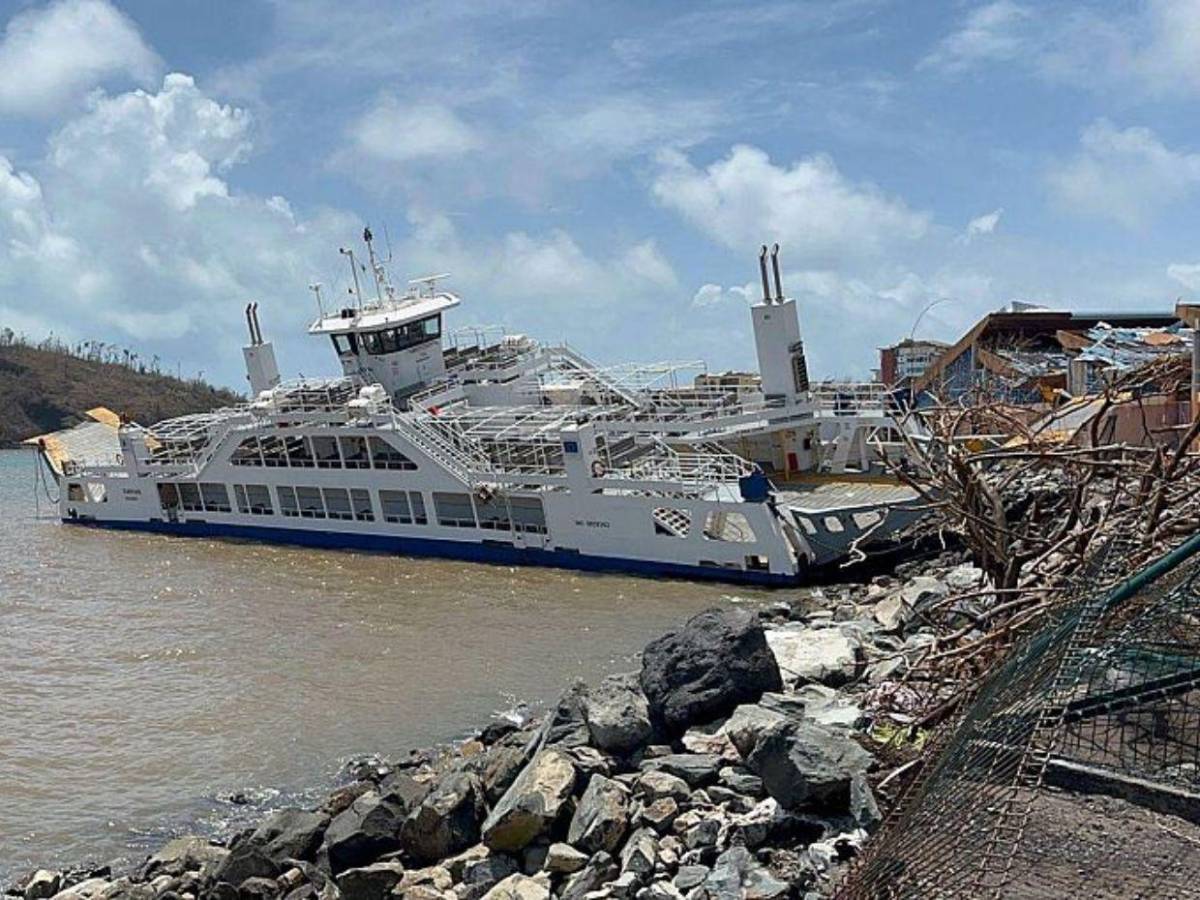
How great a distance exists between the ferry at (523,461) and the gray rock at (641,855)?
10.5 metres

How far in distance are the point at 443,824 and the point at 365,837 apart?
0.78m

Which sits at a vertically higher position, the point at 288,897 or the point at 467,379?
the point at 467,379

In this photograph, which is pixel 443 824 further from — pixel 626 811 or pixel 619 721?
pixel 626 811

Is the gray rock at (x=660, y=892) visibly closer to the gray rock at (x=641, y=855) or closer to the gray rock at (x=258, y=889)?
the gray rock at (x=641, y=855)

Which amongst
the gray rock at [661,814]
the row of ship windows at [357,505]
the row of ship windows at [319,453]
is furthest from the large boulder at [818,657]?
the row of ship windows at [319,453]

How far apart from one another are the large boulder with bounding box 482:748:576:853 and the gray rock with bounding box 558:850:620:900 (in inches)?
26.9

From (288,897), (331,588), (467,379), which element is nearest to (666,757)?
(288,897)

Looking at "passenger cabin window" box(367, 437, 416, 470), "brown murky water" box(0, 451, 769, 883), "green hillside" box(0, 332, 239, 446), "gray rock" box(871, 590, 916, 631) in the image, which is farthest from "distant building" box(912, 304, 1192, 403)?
"green hillside" box(0, 332, 239, 446)

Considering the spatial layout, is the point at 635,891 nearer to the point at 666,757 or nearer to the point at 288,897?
the point at 666,757

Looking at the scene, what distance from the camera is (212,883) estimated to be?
30.3 ft

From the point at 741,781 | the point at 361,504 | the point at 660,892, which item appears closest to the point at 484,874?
the point at 660,892

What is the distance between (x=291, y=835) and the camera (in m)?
9.43

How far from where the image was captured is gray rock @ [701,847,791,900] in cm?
632

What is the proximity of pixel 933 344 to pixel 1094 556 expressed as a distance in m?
27.6
